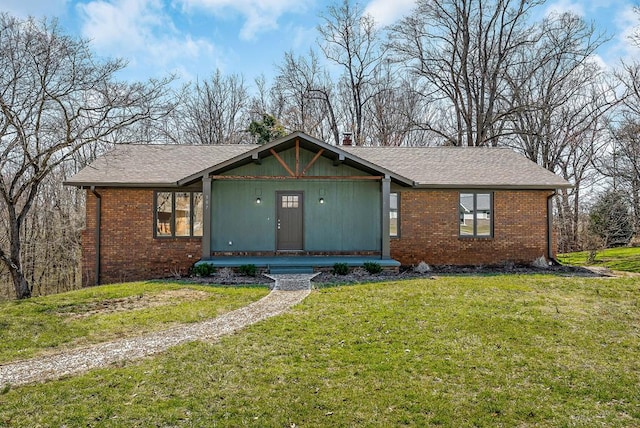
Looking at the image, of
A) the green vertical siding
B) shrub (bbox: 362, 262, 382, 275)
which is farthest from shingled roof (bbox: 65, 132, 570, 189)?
shrub (bbox: 362, 262, 382, 275)

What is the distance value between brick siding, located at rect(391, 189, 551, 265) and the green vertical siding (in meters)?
0.96

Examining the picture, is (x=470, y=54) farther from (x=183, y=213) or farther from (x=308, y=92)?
(x=183, y=213)

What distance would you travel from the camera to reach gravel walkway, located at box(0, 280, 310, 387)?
13.9 feet

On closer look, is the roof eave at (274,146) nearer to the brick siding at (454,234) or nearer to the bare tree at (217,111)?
the brick siding at (454,234)

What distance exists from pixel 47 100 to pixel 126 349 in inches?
323

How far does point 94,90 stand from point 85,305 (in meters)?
5.99

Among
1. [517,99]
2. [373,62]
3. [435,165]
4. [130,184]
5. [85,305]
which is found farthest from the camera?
[373,62]

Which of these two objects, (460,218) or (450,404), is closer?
(450,404)

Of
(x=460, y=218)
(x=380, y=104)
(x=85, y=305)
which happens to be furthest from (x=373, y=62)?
(x=85, y=305)

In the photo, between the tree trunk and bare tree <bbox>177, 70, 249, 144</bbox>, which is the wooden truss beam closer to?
the tree trunk

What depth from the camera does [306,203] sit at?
480 inches

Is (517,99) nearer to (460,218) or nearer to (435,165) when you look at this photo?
(435,165)

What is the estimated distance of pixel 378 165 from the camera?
40.5 ft

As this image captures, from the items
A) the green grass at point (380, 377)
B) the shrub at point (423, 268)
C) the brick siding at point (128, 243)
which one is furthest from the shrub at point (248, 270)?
the shrub at point (423, 268)
